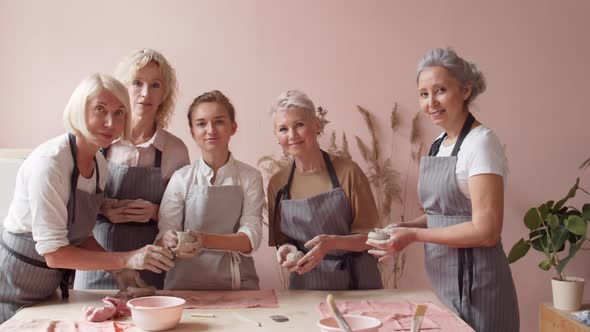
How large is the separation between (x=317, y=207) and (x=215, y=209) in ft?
1.42

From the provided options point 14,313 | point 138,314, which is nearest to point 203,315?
point 138,314

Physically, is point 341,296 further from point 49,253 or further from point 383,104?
point 383,104

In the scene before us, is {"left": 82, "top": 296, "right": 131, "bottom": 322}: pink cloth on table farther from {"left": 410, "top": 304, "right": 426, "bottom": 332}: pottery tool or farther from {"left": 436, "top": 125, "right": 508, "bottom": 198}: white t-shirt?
{"left": 436, "top": 125, "right": 508, "bottom": 198}: white t-shirt

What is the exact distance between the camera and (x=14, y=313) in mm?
2029

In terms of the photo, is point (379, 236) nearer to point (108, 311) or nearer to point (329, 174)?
point (329, 174)

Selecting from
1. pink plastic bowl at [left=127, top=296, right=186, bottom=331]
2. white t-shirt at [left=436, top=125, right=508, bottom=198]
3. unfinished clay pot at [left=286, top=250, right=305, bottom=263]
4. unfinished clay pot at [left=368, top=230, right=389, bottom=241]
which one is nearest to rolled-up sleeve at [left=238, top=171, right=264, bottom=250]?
unfinished clay pot at [left=286, top=250, right=305, bottom=263]

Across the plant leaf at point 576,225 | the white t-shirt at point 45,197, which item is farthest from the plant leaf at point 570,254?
the white t-shirt at point 45,197

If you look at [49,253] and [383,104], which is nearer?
[49,253]

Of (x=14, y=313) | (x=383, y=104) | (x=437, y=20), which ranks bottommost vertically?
(x=14, y=313)

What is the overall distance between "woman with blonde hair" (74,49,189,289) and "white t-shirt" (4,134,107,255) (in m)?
0.39

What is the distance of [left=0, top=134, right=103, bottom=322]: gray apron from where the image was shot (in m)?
2.02

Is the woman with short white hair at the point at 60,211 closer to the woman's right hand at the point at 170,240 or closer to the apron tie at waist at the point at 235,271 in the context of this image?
the woman's right hand at the point at 170,240

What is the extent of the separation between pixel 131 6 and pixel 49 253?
6.91 ft

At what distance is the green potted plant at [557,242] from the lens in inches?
128
